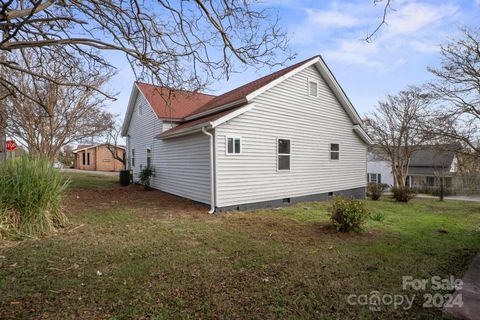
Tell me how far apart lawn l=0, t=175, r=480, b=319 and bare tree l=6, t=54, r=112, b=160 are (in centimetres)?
951

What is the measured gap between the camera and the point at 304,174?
37.7 ft

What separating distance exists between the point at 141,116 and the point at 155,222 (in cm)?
1047

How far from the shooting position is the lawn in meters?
3.01

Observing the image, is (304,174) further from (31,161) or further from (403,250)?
(31,161)

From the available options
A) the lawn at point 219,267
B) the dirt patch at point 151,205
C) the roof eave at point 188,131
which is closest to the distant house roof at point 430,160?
the lawn at point 219,267

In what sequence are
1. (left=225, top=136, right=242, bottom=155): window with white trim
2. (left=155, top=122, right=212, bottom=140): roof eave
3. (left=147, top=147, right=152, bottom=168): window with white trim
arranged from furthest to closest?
(left=147, top=147, right=152, bottom=168): window with white trim
(left=225, top=136, right=242, bottom=155): window with white trim
(left=155, top=122, right=212, bottom=140): roof eave

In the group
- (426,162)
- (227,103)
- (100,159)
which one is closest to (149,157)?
(227,103)

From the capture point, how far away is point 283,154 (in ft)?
35.2

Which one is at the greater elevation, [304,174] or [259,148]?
[259,148]

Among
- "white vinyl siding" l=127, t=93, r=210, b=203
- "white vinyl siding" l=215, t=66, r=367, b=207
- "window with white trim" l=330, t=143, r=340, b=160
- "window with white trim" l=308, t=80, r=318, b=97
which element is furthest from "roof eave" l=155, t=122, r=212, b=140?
"window with white trim" l=330, t=143, r=340, b=160

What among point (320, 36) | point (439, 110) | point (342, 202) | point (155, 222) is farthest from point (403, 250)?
point (439, 110)

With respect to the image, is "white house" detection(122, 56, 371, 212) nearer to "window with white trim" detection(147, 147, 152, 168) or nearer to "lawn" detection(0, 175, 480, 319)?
"window with white trim" detection(147, 147, 152, 168)

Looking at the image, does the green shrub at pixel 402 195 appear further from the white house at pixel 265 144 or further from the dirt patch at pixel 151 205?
the dirt patch at pixel 151 205

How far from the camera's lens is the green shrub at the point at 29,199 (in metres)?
5.62
